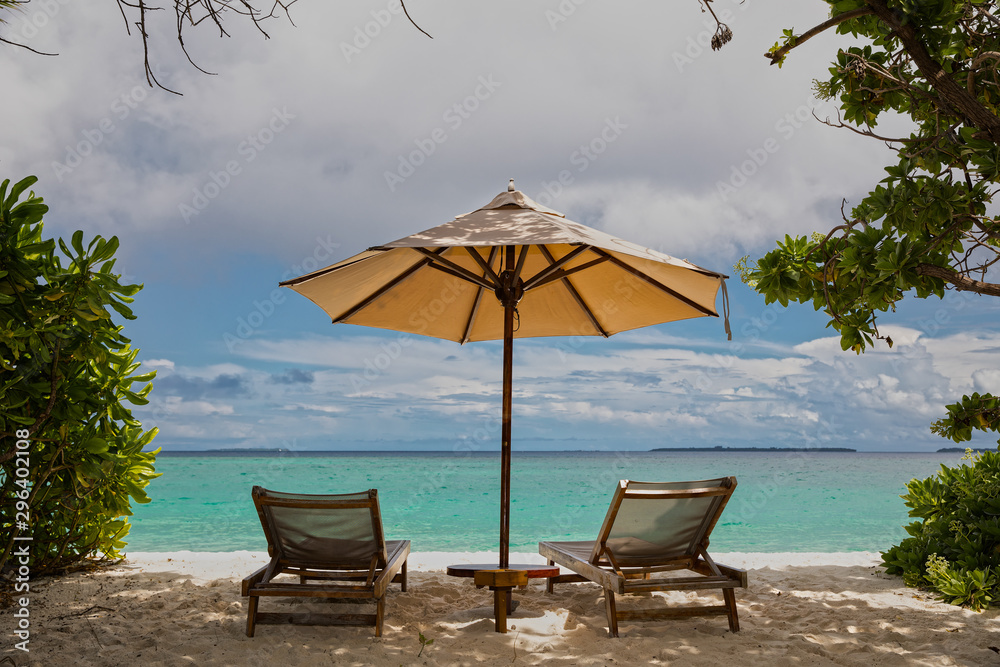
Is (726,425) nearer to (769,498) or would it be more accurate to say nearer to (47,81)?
(769,498)

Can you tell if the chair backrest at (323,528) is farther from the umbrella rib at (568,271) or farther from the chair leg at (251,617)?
the umbrella rib at (568,271)

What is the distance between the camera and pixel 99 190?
11.8m

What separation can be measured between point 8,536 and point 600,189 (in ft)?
29.7

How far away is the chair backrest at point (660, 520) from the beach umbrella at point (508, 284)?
0.61 m

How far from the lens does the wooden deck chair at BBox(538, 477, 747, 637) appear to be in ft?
9.64

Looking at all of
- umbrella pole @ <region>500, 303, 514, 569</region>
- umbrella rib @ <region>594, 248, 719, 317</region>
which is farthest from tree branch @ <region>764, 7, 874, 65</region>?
umbrella pole @ <region>500, 303, 514, 569</region>

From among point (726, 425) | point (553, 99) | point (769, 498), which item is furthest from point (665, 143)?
point (726, 425)

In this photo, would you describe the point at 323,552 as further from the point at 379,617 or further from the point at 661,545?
the point at 661,545

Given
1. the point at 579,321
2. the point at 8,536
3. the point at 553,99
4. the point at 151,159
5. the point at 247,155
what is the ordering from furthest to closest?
the point at 151,159 < the point at 553,99 < the point at 247,155 < the point at 579,321 < the point at 8,536

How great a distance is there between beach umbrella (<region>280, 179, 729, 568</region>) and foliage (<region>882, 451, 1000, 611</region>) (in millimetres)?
2093

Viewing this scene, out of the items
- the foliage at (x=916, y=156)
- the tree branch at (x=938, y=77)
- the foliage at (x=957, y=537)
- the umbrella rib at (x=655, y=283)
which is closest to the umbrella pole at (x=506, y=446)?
the umbrella rib at (x=655, y=283)

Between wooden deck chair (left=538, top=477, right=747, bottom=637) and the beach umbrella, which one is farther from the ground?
the beach umbrella

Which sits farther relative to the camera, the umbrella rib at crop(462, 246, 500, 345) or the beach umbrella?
the umbrella rib at crop(462, 246, 500, 345)

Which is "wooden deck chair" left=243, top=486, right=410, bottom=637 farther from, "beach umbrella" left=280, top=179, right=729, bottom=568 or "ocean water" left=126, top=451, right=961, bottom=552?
"ocean water" left=126, top=451, right=961, bottom=552
